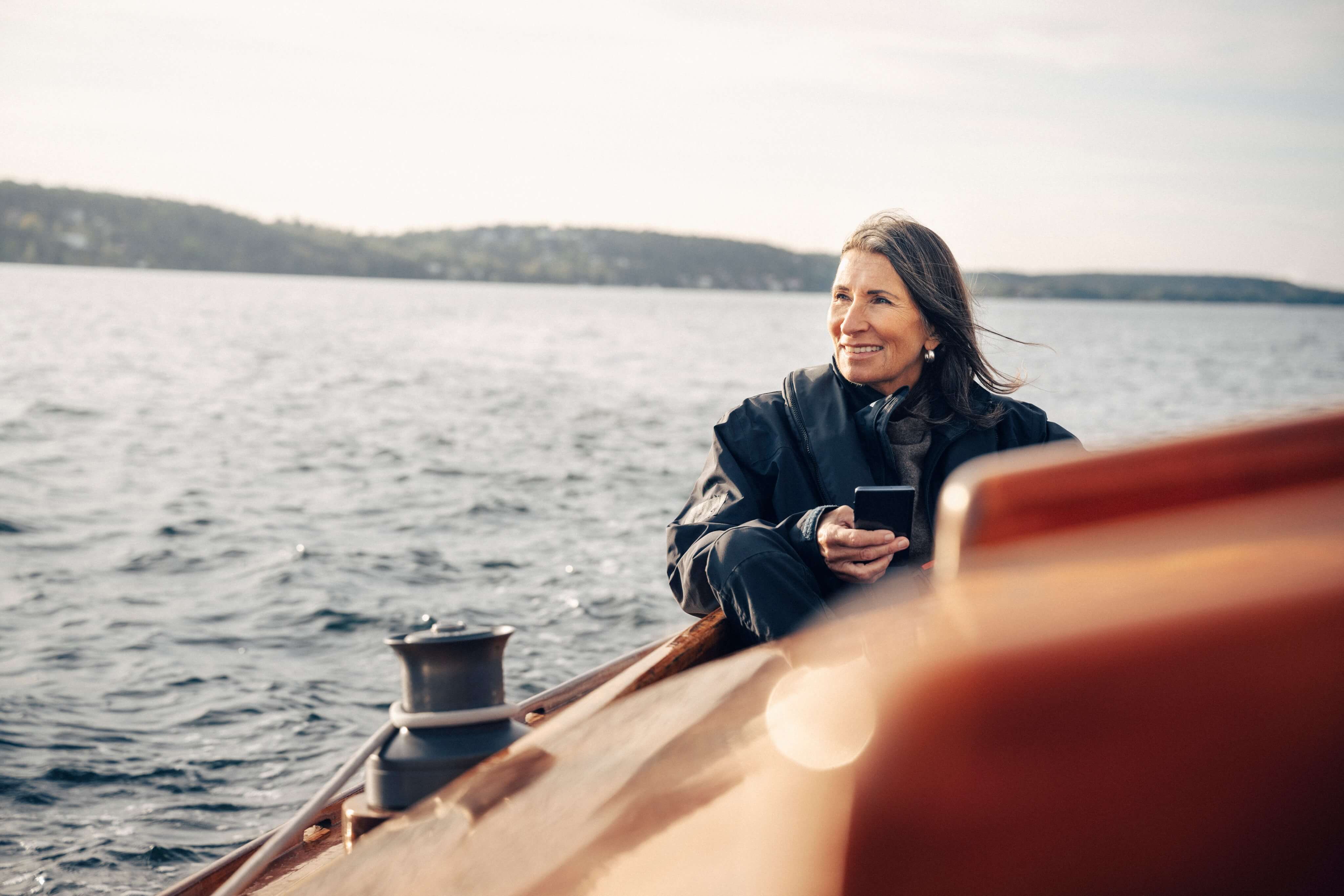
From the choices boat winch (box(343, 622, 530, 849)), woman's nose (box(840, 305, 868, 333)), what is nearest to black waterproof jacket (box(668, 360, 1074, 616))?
woman's nose (box(840, 305, 868, 333))

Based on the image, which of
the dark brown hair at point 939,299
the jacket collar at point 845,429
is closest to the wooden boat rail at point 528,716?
the jacket collar at point 845,429

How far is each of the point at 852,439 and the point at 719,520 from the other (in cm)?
38

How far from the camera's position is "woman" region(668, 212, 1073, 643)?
2260mm

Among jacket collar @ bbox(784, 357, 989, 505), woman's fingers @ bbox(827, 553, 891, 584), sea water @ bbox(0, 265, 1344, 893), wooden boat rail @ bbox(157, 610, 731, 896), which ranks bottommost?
sea water @ bbox(0, 265, 1344, 893)

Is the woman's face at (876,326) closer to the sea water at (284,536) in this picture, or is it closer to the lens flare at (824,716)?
the sea water at (284,536)

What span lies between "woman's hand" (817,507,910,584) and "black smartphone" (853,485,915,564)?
2cm

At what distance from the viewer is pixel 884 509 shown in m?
2.18

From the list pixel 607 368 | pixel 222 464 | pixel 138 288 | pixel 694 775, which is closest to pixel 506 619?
pixel 694 775

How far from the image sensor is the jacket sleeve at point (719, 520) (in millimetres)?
2357

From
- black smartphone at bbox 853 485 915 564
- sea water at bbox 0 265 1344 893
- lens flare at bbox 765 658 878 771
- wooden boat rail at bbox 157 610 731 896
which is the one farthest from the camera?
sea water at bbox 0 265 1344 893

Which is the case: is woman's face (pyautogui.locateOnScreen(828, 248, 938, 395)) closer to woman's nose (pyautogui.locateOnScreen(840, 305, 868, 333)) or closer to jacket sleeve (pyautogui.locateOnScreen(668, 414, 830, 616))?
woman's nose (pyautogui.locateOnScreen(840, 305, 868, 333))

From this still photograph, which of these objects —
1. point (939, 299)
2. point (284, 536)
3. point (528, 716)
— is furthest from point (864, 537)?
point (284, 536)

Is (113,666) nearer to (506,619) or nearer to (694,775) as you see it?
(506,619)

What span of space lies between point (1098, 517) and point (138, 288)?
9990 cm
